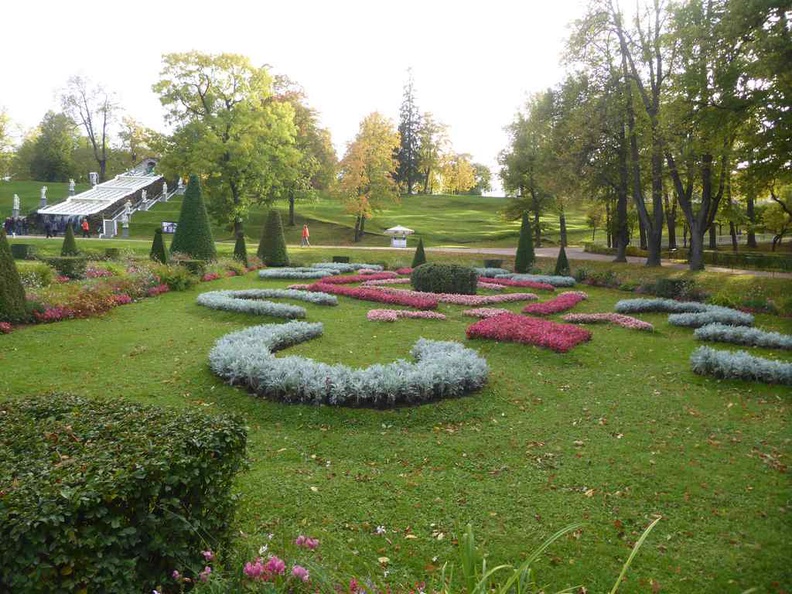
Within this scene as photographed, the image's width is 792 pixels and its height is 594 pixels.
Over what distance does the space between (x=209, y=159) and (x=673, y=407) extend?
29.9 m

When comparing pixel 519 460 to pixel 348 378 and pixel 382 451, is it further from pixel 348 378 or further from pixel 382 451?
pixel 348 378

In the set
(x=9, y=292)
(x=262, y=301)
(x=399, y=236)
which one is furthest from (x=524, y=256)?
(x=9, y=292)

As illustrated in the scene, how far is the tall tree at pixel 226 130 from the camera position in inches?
1254

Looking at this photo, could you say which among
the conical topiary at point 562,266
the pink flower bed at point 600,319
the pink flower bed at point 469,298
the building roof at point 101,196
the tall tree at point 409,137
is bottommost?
the pink flower bed at point 600,319

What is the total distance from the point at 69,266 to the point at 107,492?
1846 cm

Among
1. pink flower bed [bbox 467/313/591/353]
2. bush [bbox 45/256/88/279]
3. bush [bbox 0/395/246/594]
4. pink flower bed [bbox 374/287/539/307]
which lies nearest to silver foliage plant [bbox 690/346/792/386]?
pink flower bed [bbox 467/313/591/353]

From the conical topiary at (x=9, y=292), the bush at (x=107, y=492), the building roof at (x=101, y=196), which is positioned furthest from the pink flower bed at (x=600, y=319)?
the building roof at (x=101, y=196)

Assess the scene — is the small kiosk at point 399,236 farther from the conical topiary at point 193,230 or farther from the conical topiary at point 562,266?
the conical topiary at point 193,230

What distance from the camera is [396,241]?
39.7m

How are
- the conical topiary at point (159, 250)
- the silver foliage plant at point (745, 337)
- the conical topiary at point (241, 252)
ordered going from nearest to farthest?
the silver foliage plant at point (745, 337), the conical topiary at point (159, 250), the conical topiary at point (241, 252)

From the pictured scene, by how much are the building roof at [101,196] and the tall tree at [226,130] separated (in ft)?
56.9

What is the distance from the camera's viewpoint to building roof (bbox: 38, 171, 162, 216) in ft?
151

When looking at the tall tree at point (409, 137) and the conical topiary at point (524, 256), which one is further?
the tall tree at point (409, 137)

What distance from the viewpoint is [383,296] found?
51.7ft
